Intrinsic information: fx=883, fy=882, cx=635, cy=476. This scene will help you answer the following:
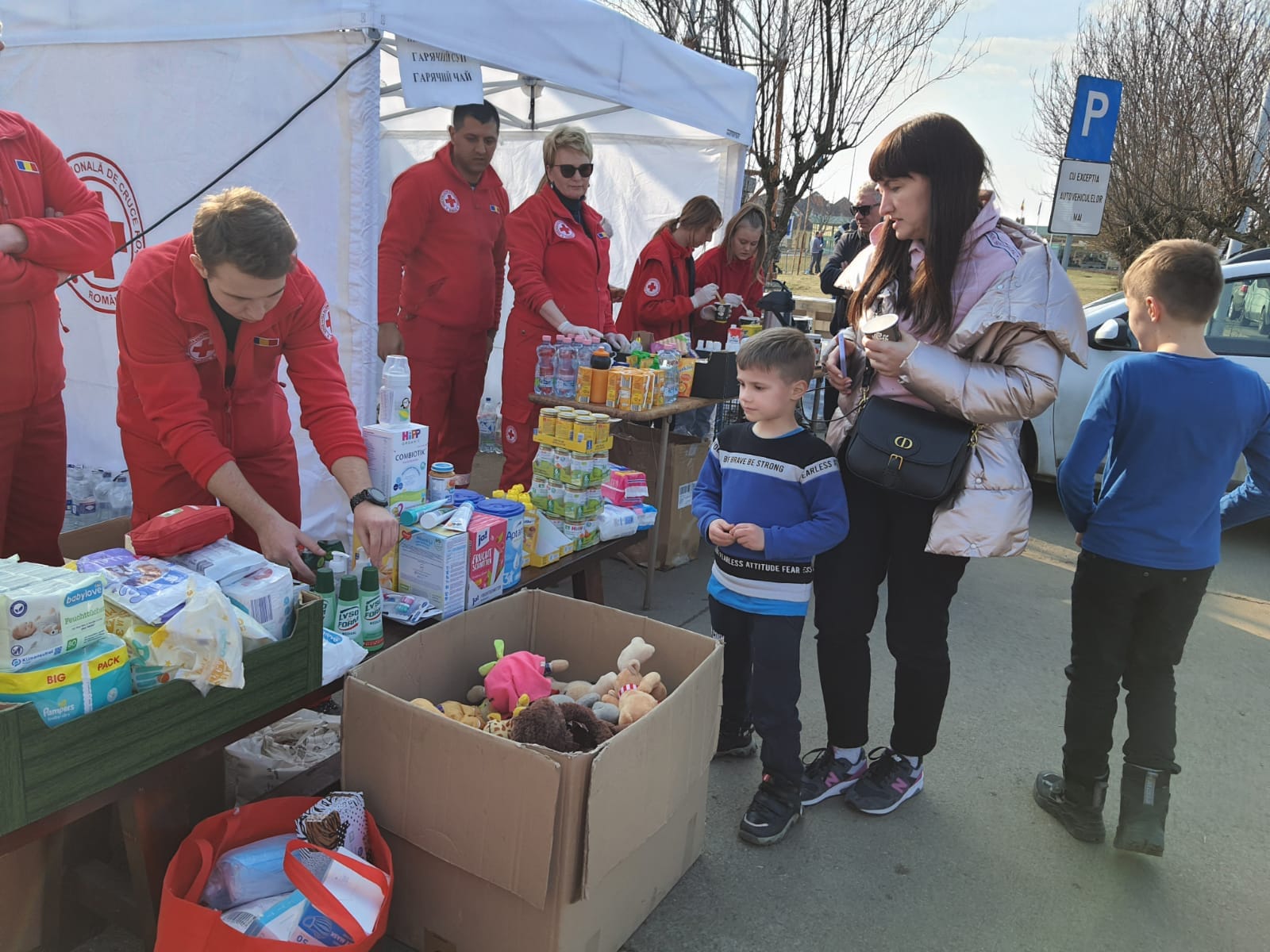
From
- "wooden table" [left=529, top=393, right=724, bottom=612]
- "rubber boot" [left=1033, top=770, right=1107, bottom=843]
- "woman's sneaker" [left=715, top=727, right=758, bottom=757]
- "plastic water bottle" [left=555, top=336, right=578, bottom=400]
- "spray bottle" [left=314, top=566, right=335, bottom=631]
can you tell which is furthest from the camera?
"plastic water bottle" [left=555, top=336, right=578, bottom=400]

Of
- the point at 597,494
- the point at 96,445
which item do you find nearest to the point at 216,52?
the point at 96,445

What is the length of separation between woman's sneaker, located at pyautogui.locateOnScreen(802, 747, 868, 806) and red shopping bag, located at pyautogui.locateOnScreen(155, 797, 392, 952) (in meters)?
1.37

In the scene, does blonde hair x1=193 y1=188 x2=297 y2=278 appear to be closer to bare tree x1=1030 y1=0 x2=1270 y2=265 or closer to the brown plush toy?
the brown plush toy

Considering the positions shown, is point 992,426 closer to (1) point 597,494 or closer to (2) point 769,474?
(2) point 769,474

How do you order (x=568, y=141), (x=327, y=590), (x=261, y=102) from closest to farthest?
(x=327, y=590) < (x=261, y=102) < (x=568, y=141)

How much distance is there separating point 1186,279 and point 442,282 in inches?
124

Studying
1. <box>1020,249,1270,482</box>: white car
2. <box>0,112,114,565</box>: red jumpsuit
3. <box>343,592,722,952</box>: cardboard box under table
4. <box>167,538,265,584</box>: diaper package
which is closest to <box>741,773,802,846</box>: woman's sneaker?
<box>343,592,722,952</box>: cardboard box under table

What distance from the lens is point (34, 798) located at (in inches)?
53.7

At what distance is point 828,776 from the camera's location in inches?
106

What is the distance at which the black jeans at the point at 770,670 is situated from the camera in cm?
240

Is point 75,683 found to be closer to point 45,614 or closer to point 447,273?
point 45,614

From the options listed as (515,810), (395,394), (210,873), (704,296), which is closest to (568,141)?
(704,296)

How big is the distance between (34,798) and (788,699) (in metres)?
1.72

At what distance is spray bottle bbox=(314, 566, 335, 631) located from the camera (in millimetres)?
2021
